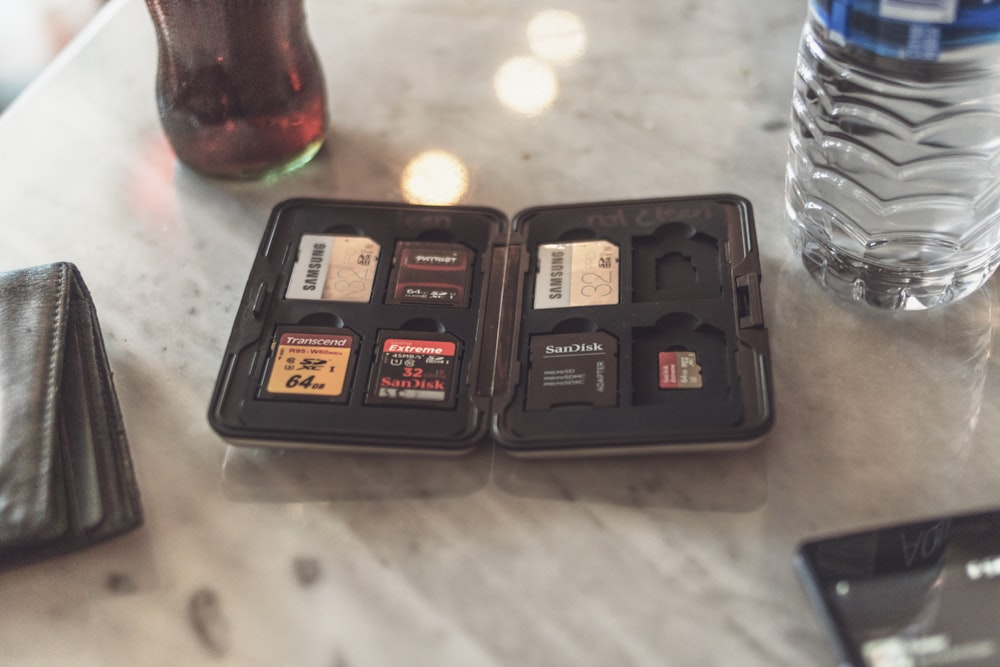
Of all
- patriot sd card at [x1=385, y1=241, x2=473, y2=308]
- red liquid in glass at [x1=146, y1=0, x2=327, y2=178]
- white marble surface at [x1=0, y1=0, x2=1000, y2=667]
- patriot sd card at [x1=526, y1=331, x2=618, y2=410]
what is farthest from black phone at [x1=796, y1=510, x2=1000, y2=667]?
red liquid in glass at [x1=146, y1=0, x2=327, y2=178]

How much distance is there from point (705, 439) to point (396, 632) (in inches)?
7.0

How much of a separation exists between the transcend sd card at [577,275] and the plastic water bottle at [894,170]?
127 millimetres

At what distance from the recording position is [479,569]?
475mm

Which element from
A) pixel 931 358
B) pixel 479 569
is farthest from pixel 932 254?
pixel 479 569

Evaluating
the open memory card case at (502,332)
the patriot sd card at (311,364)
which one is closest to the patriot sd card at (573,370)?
the open memory card case at (502,332)

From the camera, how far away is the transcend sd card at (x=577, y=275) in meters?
0.56

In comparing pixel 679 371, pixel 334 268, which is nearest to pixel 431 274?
pixel 334 268

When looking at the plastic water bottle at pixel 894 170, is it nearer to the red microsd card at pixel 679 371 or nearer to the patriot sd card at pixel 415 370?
the red microsd card at pixel 679 371

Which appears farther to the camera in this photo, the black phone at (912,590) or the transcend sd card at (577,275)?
the transcend sd card at (577,275)

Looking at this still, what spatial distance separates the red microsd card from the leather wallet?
28cm

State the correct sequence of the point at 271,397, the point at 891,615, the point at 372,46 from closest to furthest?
the point at 891,615 < the point at 271,397 < the point at 372,46

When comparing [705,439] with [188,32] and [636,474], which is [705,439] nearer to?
[636,474]

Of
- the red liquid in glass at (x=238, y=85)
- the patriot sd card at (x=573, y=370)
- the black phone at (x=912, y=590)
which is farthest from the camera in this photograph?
the red liquid in glass at (x=238, y=85)

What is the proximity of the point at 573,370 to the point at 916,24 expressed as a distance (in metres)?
0.24
